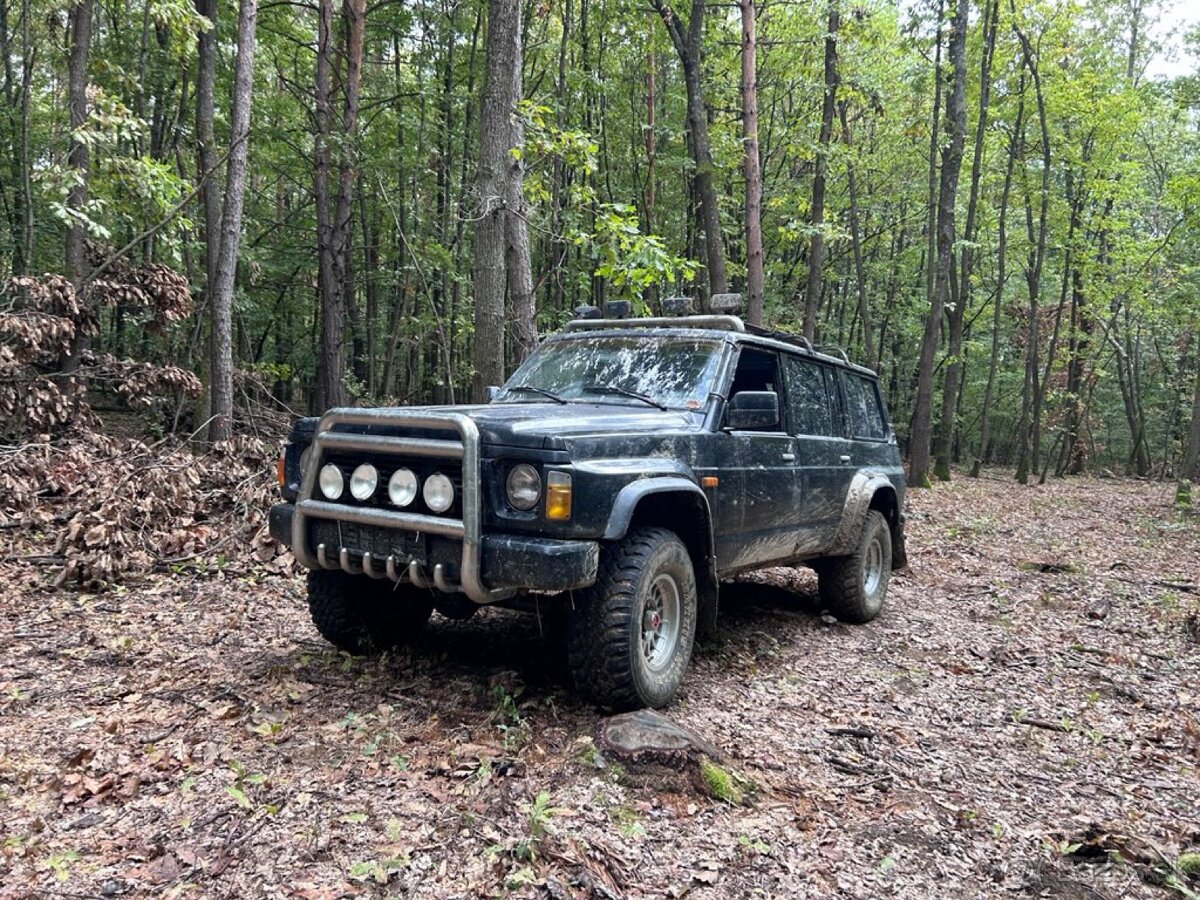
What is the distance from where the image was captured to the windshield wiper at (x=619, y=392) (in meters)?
4.62

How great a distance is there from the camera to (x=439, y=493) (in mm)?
3645

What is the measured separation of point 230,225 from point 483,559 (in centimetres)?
732

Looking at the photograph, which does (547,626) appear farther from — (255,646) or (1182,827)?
(1182,827)

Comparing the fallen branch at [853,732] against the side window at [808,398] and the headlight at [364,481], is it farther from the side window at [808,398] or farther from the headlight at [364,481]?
the headlight at [364,481]

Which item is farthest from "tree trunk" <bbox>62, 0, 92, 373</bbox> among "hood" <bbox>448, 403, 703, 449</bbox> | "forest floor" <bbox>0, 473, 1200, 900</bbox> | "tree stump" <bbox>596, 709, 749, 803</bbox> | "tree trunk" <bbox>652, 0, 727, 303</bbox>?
"tree stump" <bbox>596, 709, 749, 803</bbox>

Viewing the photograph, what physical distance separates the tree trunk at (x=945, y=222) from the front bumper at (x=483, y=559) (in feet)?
47.3

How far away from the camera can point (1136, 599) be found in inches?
299

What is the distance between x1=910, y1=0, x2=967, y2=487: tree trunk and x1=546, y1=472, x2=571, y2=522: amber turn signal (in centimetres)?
1430

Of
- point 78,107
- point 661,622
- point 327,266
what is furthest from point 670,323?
point 78,107

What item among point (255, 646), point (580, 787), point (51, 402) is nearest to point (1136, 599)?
point (580, 787)

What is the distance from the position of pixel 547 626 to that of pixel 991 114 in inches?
796

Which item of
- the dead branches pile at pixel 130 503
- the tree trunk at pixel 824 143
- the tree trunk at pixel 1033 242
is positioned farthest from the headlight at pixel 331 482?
the tree trunk at pixel 1033 242

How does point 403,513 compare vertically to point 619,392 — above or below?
below

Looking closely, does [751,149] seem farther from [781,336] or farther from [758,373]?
[758,373]
